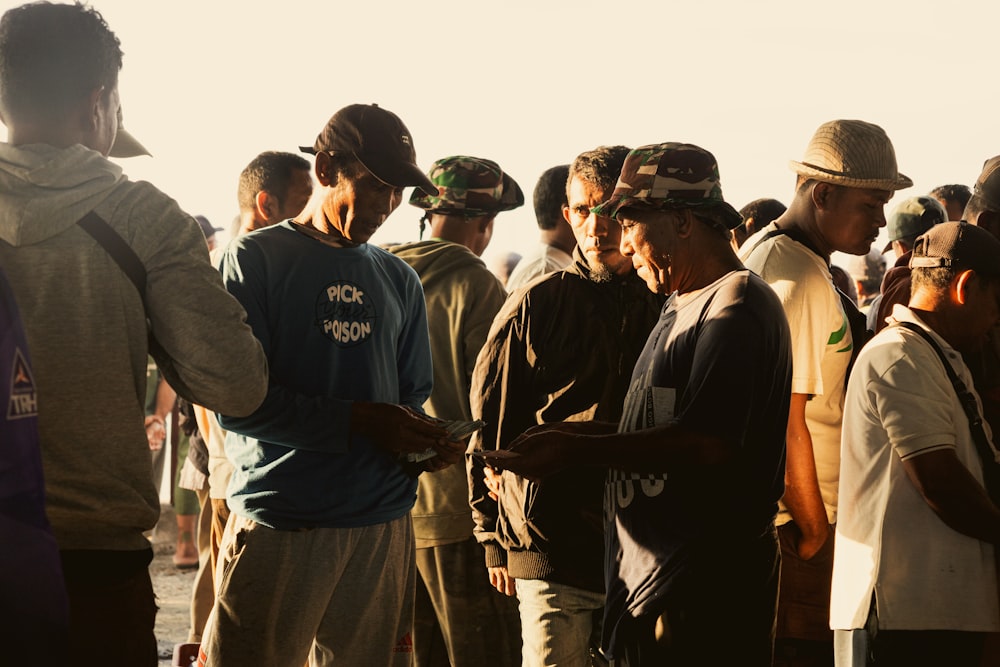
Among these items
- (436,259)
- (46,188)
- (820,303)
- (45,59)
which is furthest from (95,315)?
(820,303)

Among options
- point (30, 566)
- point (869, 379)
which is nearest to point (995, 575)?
point (869, 379)

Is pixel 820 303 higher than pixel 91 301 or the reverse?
the reverse

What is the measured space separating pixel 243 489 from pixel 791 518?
5.54 ft

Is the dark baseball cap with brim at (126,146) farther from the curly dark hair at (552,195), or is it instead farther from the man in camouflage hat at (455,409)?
the curly dark hair at (552,195)

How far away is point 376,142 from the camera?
119 inches

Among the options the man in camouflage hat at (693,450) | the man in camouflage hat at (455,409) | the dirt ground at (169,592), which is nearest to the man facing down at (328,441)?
the man in camouflage hat at (693,450)

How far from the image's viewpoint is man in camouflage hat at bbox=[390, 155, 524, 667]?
3908 millimetres

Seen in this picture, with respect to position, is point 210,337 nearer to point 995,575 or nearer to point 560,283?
point 560,283

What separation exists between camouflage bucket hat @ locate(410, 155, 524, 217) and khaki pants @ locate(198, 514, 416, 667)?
5.23 ft

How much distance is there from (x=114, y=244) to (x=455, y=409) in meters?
2.02

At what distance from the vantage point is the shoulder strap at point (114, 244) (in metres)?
2.17

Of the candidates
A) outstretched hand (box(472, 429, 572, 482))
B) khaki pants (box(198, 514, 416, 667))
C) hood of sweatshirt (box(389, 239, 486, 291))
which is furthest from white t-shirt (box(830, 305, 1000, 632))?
hood of sweatshirt (box(389, 239, 486, 291))

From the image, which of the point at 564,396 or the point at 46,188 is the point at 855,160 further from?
the point at 46,188

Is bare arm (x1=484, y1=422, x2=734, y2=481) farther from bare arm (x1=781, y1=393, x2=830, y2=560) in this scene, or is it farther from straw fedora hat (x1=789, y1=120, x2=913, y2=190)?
straw fedora hat (x1=789, y1=120, x2=913, y2=190)
